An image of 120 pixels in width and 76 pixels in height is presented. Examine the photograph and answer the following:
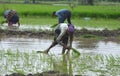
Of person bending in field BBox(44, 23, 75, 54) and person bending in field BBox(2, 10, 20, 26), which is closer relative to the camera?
person bending in field BBox(44, 23, 75, 54)

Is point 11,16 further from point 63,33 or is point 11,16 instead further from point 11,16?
point 63,33

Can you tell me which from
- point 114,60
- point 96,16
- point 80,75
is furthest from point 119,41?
point 96,16

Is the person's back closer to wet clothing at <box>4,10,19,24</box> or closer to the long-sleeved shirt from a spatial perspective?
wet clothing at <box>4,10,19,24</box>

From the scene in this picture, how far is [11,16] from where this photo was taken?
20672 mm

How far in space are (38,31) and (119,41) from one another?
12.1 feet

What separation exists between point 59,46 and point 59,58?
366cm

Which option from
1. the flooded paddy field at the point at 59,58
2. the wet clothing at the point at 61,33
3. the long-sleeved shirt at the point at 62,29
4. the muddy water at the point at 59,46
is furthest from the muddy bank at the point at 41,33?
the long-sleeved shirt at the point at 62,29

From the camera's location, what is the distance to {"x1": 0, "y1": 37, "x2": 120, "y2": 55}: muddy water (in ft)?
47.2

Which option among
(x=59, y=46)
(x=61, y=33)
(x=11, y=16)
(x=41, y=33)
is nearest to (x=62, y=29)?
(x=61, y=33)

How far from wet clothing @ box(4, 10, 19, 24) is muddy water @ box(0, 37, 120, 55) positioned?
109 inches

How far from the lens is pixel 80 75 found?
9367mm

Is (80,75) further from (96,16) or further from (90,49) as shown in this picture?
(96,16)

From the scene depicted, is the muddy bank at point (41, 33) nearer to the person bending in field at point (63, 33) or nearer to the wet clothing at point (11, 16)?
the wet clothing at point (11, 16)

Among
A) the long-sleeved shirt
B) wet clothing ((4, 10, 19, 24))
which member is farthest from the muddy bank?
the long-sleeved shirt
